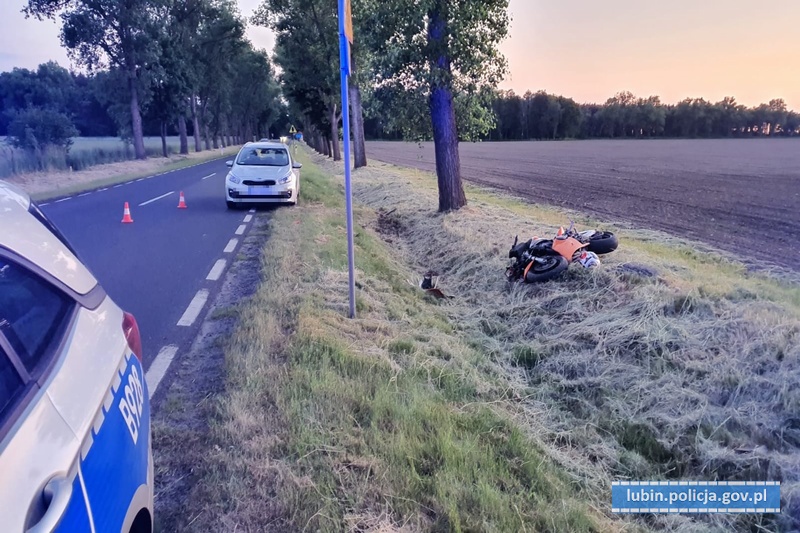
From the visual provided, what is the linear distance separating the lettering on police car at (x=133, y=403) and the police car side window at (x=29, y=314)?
36 centimetres

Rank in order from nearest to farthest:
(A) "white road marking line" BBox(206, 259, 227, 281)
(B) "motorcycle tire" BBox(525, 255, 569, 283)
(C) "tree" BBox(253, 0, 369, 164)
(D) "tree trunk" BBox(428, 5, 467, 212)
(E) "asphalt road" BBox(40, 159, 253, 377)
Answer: (E) "asphalt road" BBox(40, 159, 253, 377) → (B) "motorcycle tire" BBox(525, 255, 569, 283) → (A) "white road marking line" BBox(206, 259, 227, 281) → (D) "tree trunk" BBox(428, 5, 467, 212) → (C) "tree" BBox(253, 0, 369, 164)

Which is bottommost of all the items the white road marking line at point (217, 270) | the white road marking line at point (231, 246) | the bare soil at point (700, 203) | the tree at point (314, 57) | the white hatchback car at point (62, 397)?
the bare soil at point (700, 203)

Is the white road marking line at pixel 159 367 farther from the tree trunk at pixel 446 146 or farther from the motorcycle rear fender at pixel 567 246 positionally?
the tree trunk at pixel 446 146

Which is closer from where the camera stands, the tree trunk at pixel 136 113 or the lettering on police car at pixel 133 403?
the lettering on police car at pixel 133 403

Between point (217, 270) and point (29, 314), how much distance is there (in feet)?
20.1

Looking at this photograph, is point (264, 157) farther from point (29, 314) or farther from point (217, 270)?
point (29, 314)

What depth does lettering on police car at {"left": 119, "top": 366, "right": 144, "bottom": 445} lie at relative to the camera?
1.91 meters

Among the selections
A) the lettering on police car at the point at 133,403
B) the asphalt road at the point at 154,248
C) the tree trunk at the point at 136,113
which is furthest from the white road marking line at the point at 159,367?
the tree trunk at the point at 136,113

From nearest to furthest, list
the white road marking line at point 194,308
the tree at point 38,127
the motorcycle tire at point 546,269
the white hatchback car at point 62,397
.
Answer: the white hatchback car at point 62,397 → the white road marking line at point 194,308 → the motorcycle tire at point 546,269 → the tree at point 38,127

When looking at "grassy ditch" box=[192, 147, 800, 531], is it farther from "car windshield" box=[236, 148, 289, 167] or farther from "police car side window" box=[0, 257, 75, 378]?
"car windshield" box=[236, 148, 289, 167]

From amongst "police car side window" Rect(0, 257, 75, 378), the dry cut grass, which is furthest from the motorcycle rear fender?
"police car side window" Rect(0, 257, 75, 378)

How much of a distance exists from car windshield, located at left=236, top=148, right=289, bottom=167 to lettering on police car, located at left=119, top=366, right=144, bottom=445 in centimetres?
1250

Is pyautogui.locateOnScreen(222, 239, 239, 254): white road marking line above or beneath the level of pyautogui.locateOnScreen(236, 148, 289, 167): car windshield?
beneath

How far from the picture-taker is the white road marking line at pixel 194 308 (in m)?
5.50
